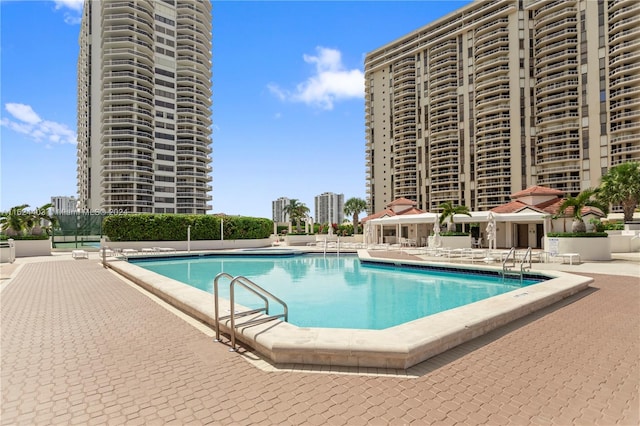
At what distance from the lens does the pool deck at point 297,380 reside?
3133 millimetres

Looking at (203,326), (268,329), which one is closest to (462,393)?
(268,329)

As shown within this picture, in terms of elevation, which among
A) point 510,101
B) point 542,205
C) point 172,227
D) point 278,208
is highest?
point 510,101

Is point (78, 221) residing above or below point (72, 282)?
above

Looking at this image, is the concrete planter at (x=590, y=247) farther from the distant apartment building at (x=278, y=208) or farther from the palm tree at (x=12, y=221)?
the distant apartment building at (x=278, y=208)

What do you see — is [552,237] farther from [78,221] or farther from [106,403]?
[78,221]

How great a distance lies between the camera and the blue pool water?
860 centimetres

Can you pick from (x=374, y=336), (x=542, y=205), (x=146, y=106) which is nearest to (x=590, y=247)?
(x=542, y=205)

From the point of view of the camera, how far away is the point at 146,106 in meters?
62.9

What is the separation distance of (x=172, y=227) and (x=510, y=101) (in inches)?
2258

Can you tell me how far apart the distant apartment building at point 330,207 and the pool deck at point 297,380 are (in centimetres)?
14593

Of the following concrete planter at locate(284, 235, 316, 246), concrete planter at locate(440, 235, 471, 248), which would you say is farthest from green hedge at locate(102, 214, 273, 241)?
concrete planter at locate(440, 235, 471, 248)

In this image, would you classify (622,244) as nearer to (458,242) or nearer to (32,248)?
(458,242)

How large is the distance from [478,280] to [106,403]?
13267 millimetres

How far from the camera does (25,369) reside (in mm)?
4227
